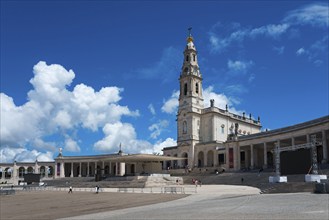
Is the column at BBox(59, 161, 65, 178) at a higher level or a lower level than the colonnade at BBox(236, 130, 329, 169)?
lower

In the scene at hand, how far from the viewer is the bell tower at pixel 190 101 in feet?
299

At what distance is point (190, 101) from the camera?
9238 centimetres

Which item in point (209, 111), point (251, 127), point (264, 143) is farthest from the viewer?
point (251, 127)

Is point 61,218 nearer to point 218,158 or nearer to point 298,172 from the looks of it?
point 298,172

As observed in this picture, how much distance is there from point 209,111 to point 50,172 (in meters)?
58.9

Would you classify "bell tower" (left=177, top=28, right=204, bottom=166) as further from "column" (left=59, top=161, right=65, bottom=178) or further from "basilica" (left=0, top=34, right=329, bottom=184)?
"column" (left=59, top=161, right=65, bottom=178)

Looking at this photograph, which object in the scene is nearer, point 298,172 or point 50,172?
point 298,172

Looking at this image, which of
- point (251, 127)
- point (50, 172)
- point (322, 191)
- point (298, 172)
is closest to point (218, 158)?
point (251, 127)

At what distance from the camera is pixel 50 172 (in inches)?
4845

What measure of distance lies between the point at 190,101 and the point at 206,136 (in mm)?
9161

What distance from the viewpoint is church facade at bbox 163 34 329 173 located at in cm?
7950

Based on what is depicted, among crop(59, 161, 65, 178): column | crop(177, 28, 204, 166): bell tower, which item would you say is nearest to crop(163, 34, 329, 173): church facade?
crop(177, 28, 204, 166): bell tower

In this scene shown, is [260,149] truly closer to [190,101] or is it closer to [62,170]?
[190,101]

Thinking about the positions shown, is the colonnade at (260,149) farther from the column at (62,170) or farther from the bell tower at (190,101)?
the column at (62,170)
